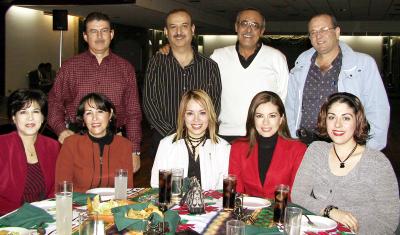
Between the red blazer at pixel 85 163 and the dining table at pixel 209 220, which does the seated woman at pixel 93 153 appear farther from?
the dining table at pixel 209 220

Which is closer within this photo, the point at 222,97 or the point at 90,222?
the point at 90,222

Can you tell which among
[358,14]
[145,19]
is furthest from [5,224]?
[358,14]

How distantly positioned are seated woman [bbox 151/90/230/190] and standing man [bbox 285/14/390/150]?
75cm

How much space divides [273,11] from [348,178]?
13.3 meters

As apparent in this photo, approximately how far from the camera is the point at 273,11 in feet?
49.1

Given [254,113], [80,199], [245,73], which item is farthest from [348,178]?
[245,73]

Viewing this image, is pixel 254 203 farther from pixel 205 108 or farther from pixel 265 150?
pixel 205 108

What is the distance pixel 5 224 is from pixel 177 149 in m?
1.31

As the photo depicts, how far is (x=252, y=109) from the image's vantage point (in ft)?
9.59

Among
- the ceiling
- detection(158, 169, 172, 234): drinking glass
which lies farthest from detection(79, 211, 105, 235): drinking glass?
the ceiling

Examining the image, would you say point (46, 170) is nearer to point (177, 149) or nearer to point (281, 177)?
point (177, 149)

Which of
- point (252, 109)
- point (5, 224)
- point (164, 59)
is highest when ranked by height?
point (164, 59)

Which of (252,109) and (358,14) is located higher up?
(358,14)

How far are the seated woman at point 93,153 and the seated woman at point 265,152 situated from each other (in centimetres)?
71
